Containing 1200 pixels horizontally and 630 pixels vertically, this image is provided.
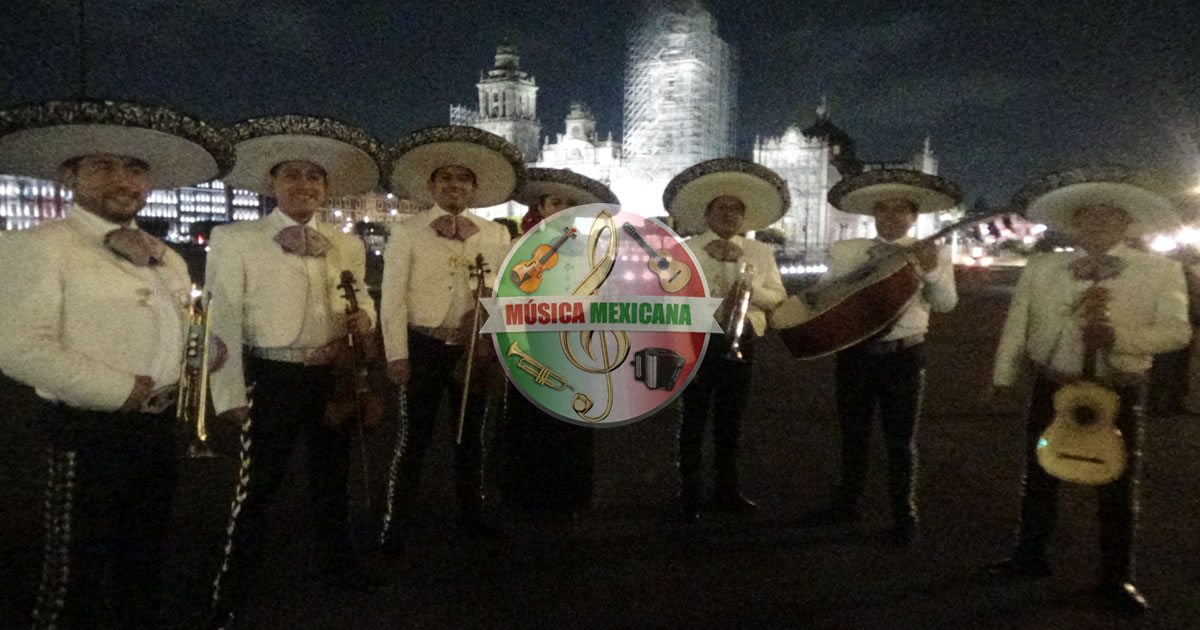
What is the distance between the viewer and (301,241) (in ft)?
10.1

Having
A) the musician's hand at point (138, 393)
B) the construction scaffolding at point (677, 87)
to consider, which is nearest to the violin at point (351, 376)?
the musician's hand at point (138, 393)

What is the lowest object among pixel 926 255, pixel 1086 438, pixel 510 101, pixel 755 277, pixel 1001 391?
pixel 1086 438

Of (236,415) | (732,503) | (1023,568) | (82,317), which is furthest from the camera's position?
(732,503)

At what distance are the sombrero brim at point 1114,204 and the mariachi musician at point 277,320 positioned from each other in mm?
3450

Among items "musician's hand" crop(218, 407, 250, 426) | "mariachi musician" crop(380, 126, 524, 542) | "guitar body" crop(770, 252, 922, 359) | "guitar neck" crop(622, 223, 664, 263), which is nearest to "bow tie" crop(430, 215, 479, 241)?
"mariachi musician" crop(380, 126, 524, 542)

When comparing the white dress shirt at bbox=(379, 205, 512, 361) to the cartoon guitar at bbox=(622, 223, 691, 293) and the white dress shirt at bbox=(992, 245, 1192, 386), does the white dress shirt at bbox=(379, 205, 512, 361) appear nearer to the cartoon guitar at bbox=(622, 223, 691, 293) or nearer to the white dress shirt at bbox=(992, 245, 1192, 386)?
the cartoon guitar at bbox=(622, 223, 691, 293)

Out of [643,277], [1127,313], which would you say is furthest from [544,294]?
[1127,313]

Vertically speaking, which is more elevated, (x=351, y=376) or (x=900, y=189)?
(x=900, y=189)

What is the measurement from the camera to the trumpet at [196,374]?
266 centimetres

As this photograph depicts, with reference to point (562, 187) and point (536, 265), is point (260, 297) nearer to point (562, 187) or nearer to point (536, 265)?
point (536, 265)

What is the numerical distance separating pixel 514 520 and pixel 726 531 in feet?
4.27

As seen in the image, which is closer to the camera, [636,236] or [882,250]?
[636,236]

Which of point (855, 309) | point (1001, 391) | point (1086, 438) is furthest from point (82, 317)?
point (1086, 438)

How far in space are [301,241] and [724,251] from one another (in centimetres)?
236
